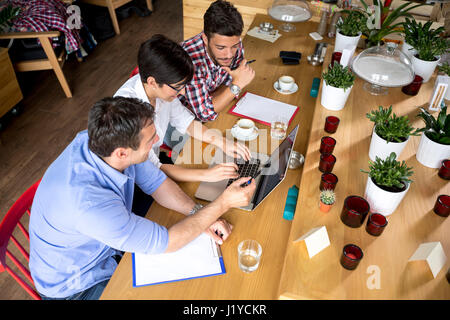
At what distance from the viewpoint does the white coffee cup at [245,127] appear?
1676 mm

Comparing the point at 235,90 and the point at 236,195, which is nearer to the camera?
the point at 236,195

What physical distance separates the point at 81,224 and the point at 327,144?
95cm

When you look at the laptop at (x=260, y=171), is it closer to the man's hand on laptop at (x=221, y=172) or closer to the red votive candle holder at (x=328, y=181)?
the man's hand on laptop at (x=221, y=172)

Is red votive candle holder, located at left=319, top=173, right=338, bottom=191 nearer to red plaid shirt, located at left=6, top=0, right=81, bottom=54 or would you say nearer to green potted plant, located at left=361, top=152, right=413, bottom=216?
green potted plant, located at left=361, top=152, right=413, bottom=216

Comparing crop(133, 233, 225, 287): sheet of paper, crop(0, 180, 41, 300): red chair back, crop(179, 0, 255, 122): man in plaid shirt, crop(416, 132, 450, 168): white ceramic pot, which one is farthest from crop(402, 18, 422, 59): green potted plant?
crop(0, 180, 41, 300): red chair back

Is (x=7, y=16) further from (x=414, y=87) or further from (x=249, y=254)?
(x=414, y=87)

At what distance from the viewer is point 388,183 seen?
1.09 m

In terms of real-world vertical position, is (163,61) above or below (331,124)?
above

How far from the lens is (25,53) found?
2.99 m

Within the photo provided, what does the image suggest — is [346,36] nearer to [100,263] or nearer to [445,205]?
[445,205]

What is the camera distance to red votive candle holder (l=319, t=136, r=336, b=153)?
1.39 metres

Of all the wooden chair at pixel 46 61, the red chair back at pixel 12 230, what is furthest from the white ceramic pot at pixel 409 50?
the wooden chair at pixel 46 61

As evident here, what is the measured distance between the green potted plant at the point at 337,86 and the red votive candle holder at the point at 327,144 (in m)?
0.27

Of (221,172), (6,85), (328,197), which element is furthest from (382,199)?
(6,85)
